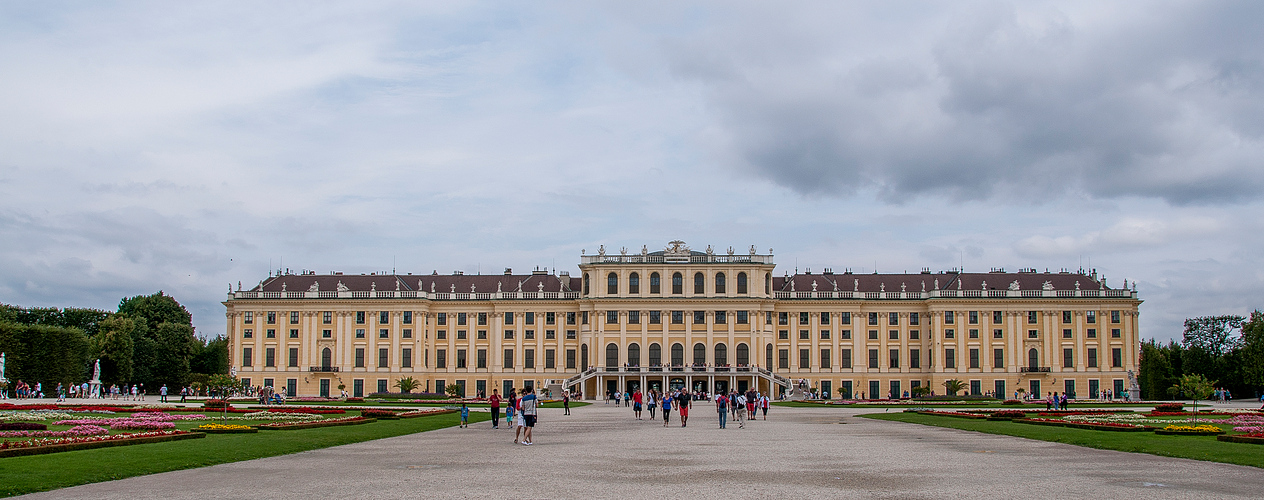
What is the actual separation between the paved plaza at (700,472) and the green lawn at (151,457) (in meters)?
0.55

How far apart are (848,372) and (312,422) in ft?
222

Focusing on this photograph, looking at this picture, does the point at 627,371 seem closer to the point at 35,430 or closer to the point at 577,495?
the point at 35,430

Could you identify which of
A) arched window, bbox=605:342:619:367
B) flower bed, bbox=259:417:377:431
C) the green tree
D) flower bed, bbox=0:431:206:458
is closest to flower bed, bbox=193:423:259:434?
flower bed, bbox=259:417:377:431

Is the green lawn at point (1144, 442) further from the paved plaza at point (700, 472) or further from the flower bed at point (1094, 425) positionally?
the paved plaza at point (700, 472)

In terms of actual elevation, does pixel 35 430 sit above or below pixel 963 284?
below

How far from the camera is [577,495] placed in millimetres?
15766

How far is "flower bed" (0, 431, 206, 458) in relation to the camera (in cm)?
2083

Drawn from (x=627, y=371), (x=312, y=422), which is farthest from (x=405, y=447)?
(x=627, y=371)

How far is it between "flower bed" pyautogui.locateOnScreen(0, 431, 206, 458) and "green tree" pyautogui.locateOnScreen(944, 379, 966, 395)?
2760 inches

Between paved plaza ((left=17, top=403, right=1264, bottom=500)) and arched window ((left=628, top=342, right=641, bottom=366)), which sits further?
arched window ((left=628, top=342, right=641, bottom=366))

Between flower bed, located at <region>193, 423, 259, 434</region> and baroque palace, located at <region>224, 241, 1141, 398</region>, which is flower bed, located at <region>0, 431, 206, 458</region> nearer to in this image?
flower bed, located at <region>193, 423, 259, 434</region>

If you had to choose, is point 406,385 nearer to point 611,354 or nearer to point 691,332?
point 611,354

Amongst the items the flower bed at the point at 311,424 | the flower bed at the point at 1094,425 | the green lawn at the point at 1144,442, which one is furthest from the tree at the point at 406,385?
the flower bed at the point at 1094,425

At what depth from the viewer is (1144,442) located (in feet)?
84.6
